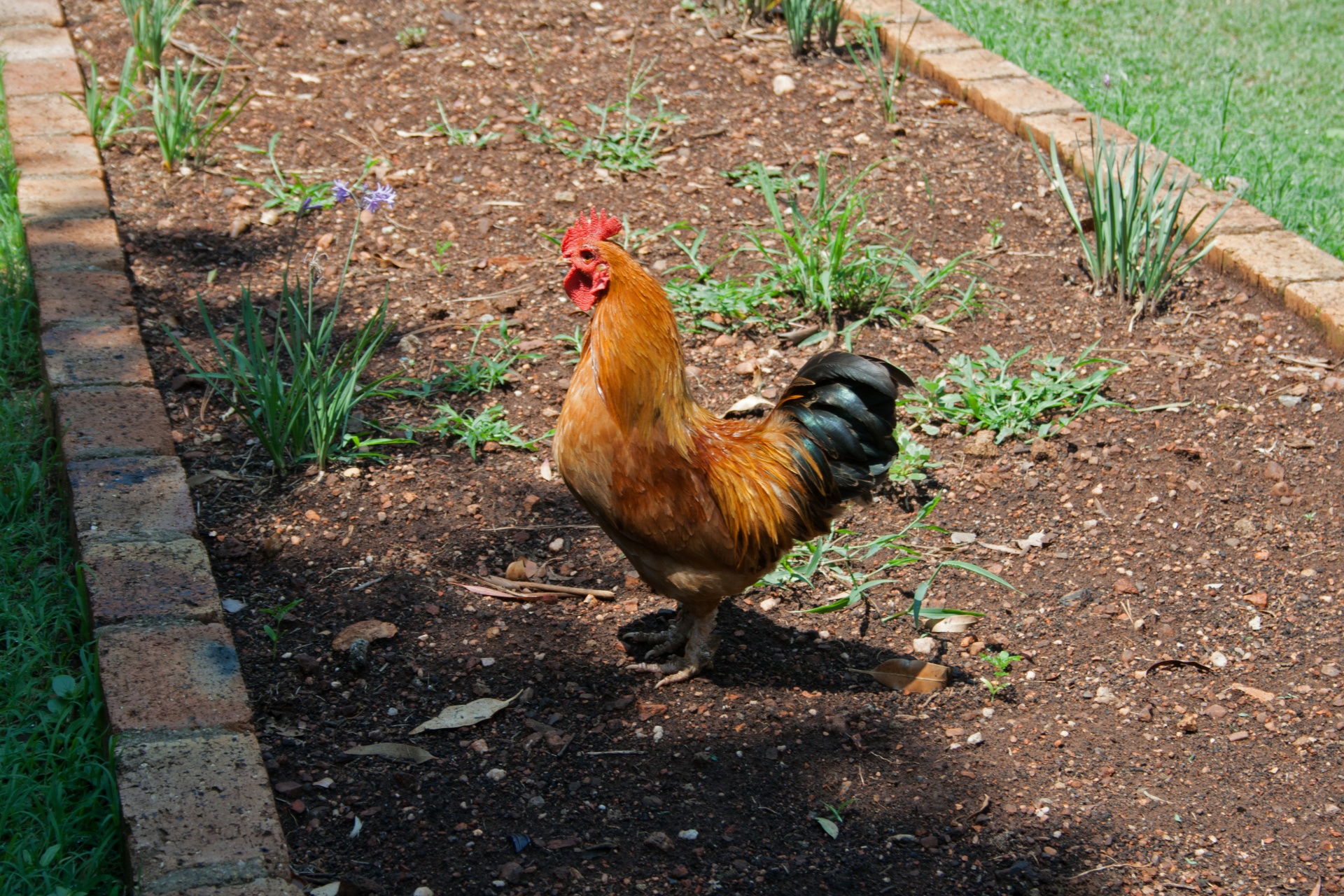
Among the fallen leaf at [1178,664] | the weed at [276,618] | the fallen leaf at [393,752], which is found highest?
the fallen leaf at [1178,664]

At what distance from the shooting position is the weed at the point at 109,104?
5180 mm

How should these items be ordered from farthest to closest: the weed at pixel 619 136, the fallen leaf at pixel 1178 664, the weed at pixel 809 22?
the weed at pixel 809 22
the weed at pixel 619 136
the fallen leaf at pixel 1178 664


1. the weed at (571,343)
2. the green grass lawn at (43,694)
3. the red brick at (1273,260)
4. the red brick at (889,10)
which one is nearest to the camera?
the green grass lawn at (43,694)

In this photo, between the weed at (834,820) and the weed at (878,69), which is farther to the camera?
the weed at (878,69)

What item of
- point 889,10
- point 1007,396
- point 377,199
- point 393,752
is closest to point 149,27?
point 377,199

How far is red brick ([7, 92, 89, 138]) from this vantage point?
5.17m

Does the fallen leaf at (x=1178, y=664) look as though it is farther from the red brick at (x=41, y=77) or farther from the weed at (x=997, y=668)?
the red brick at (x=41, y=77)

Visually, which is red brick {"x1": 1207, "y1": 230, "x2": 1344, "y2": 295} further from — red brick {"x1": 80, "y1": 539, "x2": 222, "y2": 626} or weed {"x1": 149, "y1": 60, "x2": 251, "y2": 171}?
weed {"x1": 149, "y1": 60, "x2": 251, "y2": 171}

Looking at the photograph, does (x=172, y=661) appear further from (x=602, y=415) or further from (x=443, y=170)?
→ (x=443, y=170)

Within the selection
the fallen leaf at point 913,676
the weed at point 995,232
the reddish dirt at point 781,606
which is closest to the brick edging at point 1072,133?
the reddish dirt at point 781,606

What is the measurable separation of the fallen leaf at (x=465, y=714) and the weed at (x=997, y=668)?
4.48ft

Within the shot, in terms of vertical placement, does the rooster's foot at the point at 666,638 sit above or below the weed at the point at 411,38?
below

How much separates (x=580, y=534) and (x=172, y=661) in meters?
1.35

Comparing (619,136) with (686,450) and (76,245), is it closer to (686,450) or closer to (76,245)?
(76,245)
